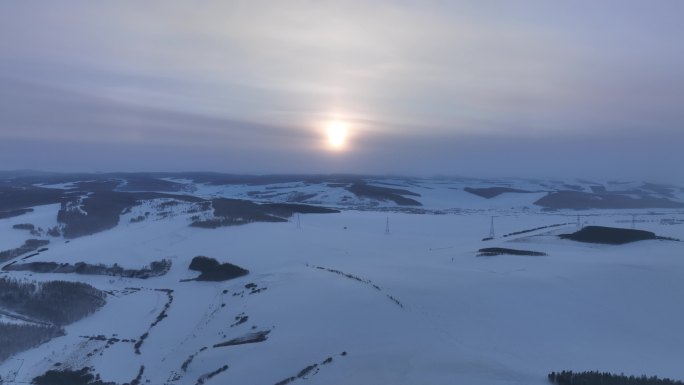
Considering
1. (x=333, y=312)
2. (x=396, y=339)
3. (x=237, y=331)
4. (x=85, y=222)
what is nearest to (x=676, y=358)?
(x=396, y=339)

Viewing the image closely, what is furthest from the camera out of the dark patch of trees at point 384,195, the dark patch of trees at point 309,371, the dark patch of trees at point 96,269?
the dark patch of trees at point 384,195

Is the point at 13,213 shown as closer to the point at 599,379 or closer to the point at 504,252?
the point at 504,252

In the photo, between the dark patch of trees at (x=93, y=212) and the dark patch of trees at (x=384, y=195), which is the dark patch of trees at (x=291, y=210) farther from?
the dark patch of trees at (x=384, y=195)

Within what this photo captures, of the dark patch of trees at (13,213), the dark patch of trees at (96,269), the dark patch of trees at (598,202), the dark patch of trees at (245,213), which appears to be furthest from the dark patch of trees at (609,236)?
the dark patch of trees at (13,213)

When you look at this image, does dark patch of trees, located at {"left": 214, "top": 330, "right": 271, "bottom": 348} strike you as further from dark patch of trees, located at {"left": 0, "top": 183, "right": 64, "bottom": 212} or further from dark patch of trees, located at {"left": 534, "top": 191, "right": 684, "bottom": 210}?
dark patch of trees, located at {"left": 534, "top": 191, "right": 684, "bottom": 210}

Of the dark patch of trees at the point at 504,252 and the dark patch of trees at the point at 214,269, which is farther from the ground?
the dark patch of trees at the point at 504,252

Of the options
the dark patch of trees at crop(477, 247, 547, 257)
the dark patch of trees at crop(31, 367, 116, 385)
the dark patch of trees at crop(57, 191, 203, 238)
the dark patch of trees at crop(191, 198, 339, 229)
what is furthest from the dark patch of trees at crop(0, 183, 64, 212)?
the dark patch of trees at crop(477, 247, 547, 257)

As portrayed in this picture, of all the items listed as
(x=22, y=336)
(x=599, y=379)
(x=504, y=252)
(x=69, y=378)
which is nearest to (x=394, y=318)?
(x=599, y=379)
